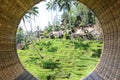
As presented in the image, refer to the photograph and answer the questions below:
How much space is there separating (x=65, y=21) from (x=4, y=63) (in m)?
27.4

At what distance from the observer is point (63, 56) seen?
74.6 ft

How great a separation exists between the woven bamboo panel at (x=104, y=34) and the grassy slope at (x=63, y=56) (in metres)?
14.0

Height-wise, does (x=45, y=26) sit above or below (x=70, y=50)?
above

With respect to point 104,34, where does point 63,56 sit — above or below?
below

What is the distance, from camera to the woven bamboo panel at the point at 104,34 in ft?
10.4

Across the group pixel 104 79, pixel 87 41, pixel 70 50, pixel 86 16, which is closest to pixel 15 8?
pixel 104 79

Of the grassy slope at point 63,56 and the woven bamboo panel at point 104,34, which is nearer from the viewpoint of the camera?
the woven bamboo panel at point 104,34

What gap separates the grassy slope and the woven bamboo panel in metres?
14.0

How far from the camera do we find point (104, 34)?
4.11m

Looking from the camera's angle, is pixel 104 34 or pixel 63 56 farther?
pixel 63 56

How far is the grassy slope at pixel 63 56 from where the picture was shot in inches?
770

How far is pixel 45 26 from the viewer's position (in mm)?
31844

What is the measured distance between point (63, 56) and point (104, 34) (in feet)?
61.3

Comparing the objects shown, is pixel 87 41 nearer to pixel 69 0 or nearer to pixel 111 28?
pixel 69 0
